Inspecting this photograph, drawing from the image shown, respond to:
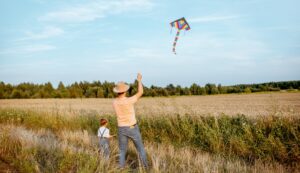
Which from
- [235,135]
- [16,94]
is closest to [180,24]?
[235,135]

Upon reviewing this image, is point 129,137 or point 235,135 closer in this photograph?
point 129,137

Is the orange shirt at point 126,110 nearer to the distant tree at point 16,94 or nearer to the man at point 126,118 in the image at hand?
the man at point 126,118

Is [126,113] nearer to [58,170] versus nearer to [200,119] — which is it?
[58,170]

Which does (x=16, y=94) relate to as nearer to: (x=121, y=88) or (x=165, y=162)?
(x=121, y=88)

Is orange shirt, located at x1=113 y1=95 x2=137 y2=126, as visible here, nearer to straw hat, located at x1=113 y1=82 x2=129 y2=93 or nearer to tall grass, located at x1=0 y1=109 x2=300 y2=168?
straw hat, located at x1=113 y1=82 x2=129 y2=93

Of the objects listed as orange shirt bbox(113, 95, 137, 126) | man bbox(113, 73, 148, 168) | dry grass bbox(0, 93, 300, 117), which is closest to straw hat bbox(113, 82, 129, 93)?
man bbox(113, 73, 148, 168)

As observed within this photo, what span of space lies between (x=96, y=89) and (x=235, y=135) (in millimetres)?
66102

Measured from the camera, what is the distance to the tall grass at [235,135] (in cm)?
811

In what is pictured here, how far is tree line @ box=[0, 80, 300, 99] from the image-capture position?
2736 inches

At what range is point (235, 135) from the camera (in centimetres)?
908

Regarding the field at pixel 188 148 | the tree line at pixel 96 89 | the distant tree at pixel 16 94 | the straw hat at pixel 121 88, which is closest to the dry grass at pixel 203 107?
the field at pixel 188 148

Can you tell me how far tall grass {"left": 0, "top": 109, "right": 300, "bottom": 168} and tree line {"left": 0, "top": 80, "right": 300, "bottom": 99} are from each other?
50.5 metres

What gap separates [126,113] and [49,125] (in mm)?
10444

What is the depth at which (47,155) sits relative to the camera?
752 centimetres
